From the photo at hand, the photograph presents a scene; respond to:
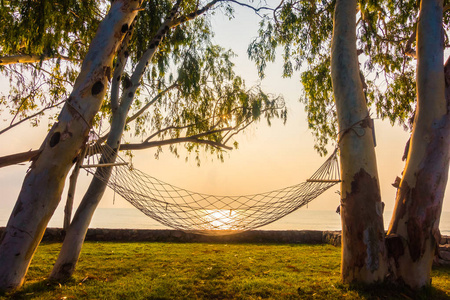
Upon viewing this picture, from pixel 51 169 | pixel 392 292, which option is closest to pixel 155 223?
pixel 51 169

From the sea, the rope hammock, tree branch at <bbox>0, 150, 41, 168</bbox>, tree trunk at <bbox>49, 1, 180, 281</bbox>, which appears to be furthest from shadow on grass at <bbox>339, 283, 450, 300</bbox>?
the sea

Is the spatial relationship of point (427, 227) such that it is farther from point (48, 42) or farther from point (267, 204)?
point (48, 42)

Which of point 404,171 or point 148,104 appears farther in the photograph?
point 148,104

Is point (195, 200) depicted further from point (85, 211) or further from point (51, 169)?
point (51, 169)

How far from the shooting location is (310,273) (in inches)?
115

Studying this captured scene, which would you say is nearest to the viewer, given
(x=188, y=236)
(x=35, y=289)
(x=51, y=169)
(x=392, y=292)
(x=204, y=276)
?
(x=51, y=169)

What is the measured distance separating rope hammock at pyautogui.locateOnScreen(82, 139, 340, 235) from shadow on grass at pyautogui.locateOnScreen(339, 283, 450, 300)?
692 mm

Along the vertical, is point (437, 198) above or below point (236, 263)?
above

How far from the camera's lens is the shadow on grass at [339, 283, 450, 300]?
204cm

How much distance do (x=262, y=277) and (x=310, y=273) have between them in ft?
1.54

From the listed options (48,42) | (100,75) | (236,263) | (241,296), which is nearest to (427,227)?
(241,296)

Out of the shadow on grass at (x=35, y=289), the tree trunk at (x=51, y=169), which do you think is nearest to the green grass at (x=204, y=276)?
the shadow on grass at (x=35, y=289)

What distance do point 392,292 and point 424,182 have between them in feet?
2.34

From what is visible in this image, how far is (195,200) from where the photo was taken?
2.68 meters
